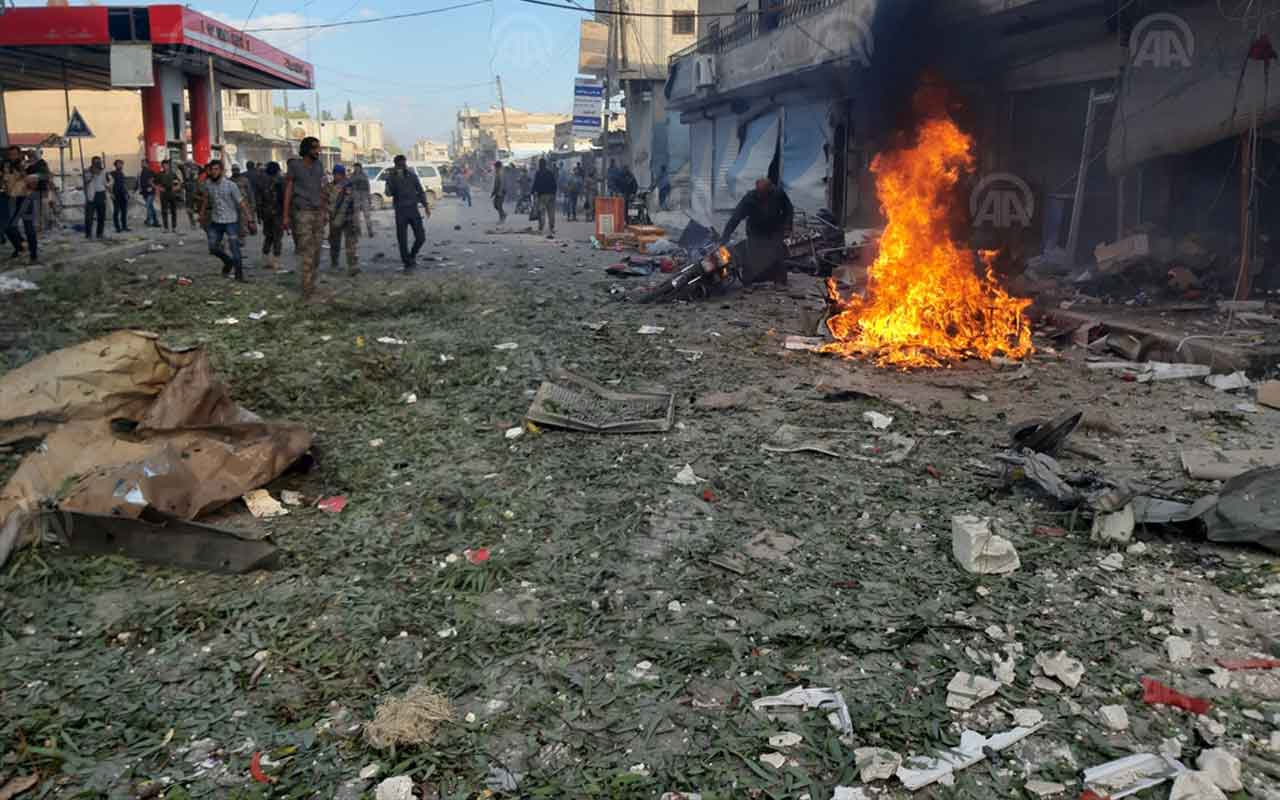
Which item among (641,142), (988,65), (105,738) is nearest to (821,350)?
(105,738)

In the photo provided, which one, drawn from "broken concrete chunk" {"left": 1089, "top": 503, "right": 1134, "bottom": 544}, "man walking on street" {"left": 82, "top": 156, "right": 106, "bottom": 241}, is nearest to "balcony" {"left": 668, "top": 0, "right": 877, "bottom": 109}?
"broken concrete chunk" {"left": 1089, "top": 503, "right": 1134, "bottom": 544}

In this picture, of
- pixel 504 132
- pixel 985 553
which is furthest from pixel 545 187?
pixel 504 132

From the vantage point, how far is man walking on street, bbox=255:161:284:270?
14.2 metres

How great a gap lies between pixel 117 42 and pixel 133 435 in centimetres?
2098

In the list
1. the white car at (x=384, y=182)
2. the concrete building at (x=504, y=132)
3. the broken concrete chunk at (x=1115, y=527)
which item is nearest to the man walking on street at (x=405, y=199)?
the broken concrete chunk at (x=1115, y=527)

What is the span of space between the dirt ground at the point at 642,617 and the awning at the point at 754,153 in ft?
51.4

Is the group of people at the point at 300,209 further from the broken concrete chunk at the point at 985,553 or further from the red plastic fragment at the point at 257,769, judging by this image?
the broken concrete chunk at the point at 985,553

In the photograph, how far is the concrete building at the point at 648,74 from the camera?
34.0 m

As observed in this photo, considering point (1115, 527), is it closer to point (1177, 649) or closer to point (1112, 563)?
point (1112, 563)

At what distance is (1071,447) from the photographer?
5547 mm

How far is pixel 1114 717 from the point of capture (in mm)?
2854

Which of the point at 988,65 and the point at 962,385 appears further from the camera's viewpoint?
the point at 988,65

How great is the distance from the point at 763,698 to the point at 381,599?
171 centimetres

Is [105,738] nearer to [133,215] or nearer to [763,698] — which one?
[763,698]
